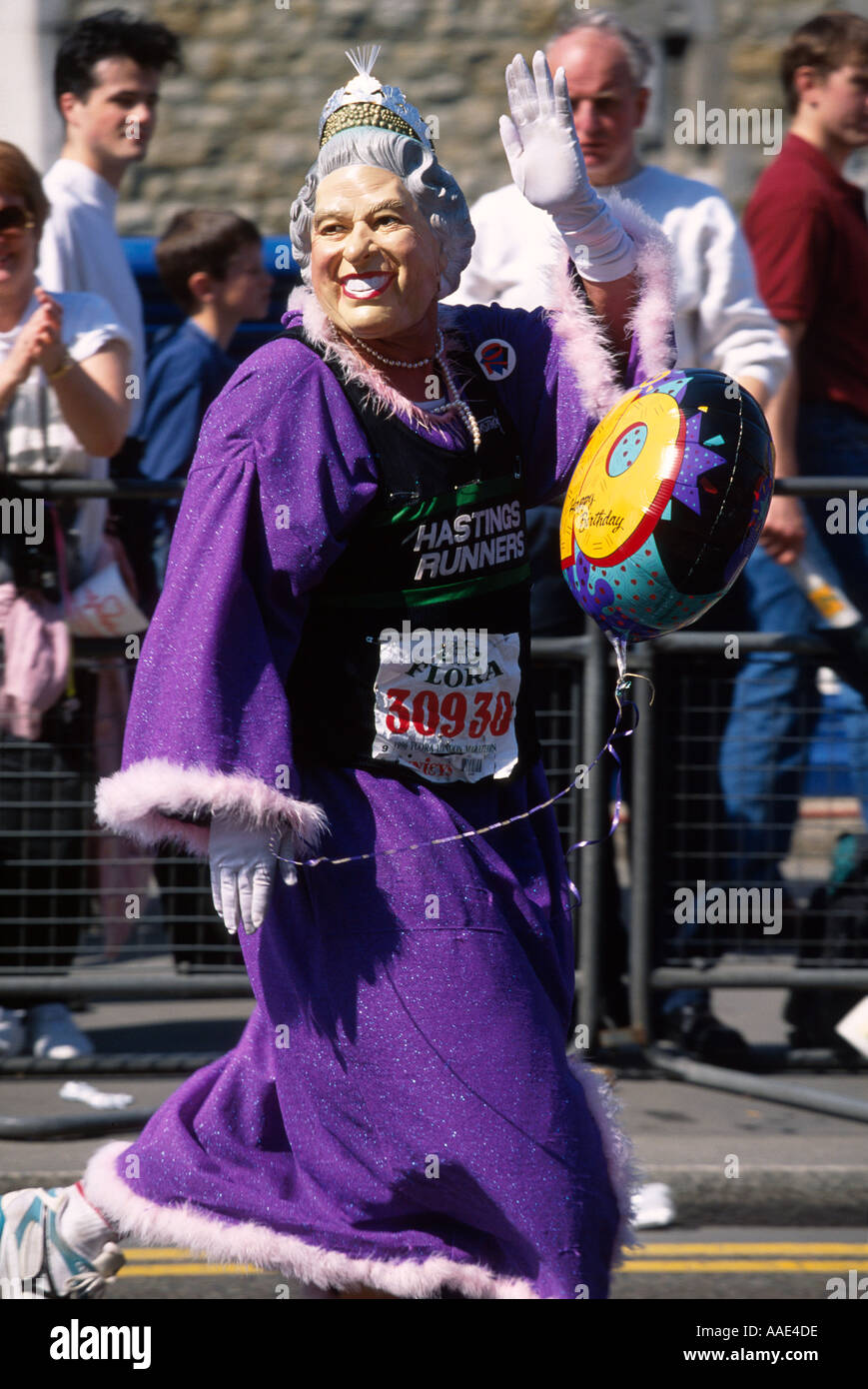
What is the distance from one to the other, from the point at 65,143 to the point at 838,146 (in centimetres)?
236

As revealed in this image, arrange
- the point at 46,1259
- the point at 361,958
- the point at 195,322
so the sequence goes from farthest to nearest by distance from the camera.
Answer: the point at 195,322
the point at 46,1259
the point at 361,958

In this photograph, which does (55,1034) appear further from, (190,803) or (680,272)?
(680,272)

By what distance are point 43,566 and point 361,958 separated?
2.28 meters

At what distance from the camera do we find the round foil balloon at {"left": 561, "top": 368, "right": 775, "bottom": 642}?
289 centimetres

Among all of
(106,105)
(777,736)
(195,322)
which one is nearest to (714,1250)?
(777,736)

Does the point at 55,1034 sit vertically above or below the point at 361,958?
below

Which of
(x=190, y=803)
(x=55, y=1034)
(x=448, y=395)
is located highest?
(x=448, y=395)

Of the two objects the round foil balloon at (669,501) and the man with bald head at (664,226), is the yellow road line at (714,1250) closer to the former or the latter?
the round foil balloon at (669,501)

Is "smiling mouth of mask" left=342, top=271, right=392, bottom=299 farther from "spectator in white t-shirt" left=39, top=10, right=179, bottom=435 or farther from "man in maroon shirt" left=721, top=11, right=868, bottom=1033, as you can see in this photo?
"spectator in white t-shirt" left=39, top=10, right=179, bottom=435

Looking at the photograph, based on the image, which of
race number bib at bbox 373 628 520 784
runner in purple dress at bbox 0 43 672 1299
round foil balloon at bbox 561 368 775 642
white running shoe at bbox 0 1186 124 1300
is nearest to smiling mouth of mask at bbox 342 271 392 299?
runner in purple dress at bbox 0 43 672 1299

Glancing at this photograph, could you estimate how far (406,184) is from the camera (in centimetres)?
304
